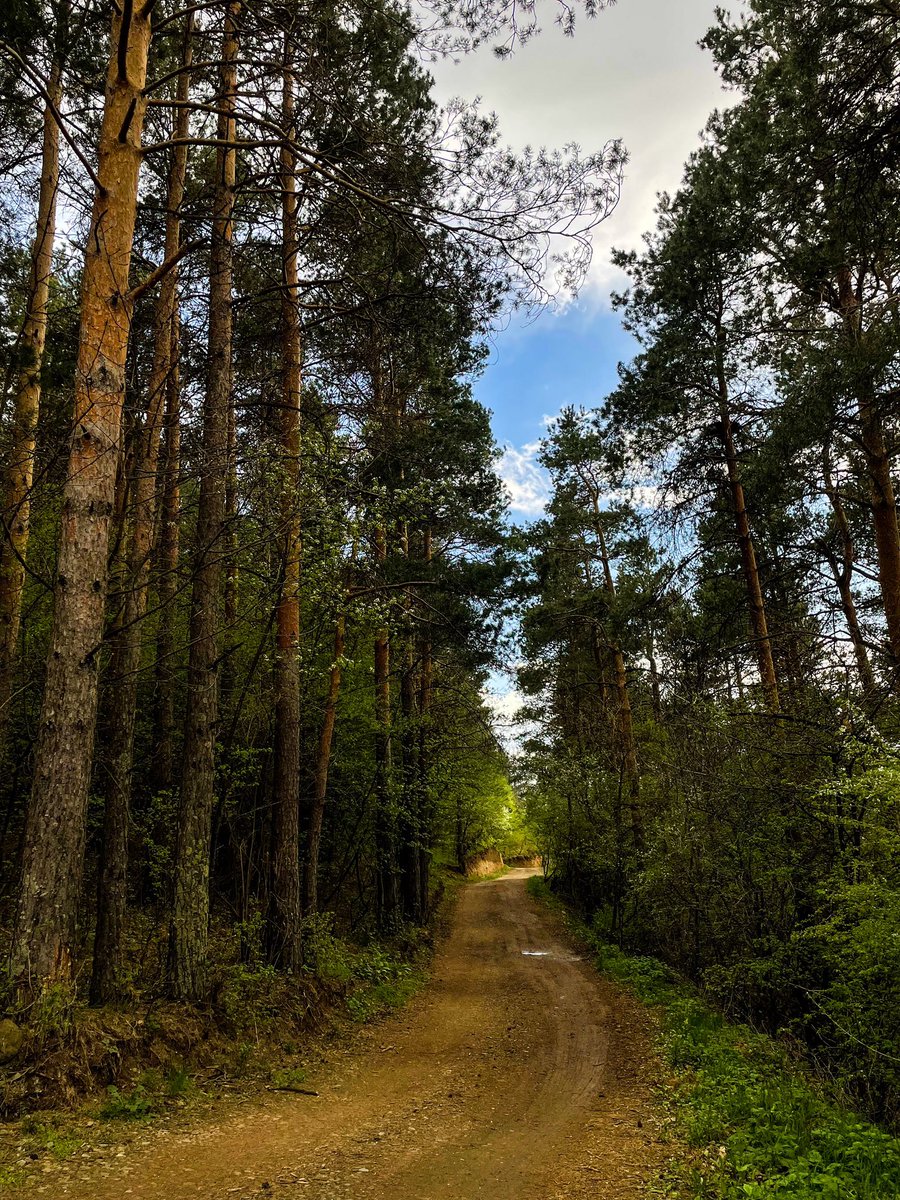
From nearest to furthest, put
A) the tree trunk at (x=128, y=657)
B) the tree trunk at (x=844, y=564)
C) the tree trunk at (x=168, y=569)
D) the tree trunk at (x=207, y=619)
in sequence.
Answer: the tree trunk at (x=128, y=657)
the tree trunk at (x=207, y=619)
the tree trunk at (x=168, y=569)
the tree trunk at (x=844, y=564)

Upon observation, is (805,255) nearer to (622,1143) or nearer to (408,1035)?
(622,1143)

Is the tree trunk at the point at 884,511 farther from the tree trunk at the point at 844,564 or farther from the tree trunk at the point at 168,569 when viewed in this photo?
the tree trunk at the point at 168,569

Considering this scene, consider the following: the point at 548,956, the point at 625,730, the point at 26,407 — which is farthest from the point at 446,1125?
the point at 625,730

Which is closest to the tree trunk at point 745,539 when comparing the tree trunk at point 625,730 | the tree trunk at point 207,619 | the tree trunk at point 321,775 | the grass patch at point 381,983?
the tree trunk at point 625,730

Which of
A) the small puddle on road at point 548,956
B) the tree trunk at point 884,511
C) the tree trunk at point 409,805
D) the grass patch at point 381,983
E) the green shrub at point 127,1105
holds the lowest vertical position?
the small puddle on road at point 548,956

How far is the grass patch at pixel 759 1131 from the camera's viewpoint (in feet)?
13.5

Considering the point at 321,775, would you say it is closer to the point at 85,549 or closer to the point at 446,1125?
the point at 446,1125

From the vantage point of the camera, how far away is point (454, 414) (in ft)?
49.5

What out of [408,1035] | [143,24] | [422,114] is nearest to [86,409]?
[143,24]

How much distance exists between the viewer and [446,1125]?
5.90 m

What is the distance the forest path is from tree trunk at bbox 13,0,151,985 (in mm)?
1707

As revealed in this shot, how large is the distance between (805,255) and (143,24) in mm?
8227

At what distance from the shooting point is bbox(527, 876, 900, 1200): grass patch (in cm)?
412

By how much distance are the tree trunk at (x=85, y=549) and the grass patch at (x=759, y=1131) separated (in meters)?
4.66
